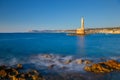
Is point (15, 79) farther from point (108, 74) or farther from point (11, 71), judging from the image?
point (108, 74)

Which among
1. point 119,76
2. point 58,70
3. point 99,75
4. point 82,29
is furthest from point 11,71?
point 82,29

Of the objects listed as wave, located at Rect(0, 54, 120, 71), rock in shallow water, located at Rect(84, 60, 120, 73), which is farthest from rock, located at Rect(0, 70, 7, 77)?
rock in shallow water, located at Rect(84, 60, 120, 73)

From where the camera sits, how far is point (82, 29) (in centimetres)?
10838

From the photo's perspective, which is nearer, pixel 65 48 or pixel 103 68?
pixel 103 68

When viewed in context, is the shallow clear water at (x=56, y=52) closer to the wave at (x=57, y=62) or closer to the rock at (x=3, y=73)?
the wave at (x=57, y=62)

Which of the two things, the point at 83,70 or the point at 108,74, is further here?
the point at 83,70

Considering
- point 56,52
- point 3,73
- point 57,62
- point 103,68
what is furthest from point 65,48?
point 3,73

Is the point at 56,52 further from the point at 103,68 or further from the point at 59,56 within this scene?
the point at 103,68

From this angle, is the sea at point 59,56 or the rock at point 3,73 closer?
the rock at point 3,73

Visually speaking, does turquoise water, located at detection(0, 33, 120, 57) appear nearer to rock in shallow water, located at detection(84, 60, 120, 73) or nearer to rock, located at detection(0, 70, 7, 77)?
rock in shallow water, located at detection(84, 60, 120, 73)

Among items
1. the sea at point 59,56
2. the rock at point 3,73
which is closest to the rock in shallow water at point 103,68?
the sea at point 59,56

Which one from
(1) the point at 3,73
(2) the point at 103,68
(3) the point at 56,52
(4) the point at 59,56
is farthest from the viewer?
(3) the point at 56,52

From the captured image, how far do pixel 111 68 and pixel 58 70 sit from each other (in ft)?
16.1

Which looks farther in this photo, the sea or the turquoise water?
the turquoise water
